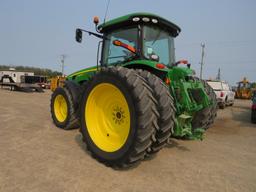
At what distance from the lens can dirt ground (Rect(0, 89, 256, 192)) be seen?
103 inches

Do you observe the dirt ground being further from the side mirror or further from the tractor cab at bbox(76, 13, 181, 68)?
the side mirror

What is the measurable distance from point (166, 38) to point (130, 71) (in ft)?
6.17

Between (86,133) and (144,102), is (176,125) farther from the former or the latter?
(86,133)

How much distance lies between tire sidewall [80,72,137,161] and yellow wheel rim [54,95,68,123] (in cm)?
224

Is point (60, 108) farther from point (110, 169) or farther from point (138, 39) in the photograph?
point (110, 169)

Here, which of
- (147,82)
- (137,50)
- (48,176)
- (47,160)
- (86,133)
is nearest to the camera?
(48,176)

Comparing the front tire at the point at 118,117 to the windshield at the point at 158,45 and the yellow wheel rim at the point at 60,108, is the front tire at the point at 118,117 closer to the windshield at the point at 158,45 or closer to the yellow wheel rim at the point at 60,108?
the windshield at the point at 158,45

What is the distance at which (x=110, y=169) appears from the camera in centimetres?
305

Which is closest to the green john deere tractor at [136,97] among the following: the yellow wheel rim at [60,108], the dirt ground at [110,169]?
the dirt ground at [110,169]

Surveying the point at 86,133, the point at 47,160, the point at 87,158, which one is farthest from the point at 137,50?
the point at 47,160

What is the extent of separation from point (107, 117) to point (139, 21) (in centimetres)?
179

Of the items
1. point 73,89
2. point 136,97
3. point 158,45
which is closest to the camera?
point 136,97

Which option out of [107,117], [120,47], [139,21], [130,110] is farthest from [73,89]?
[130,110]

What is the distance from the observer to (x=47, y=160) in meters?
3.25
